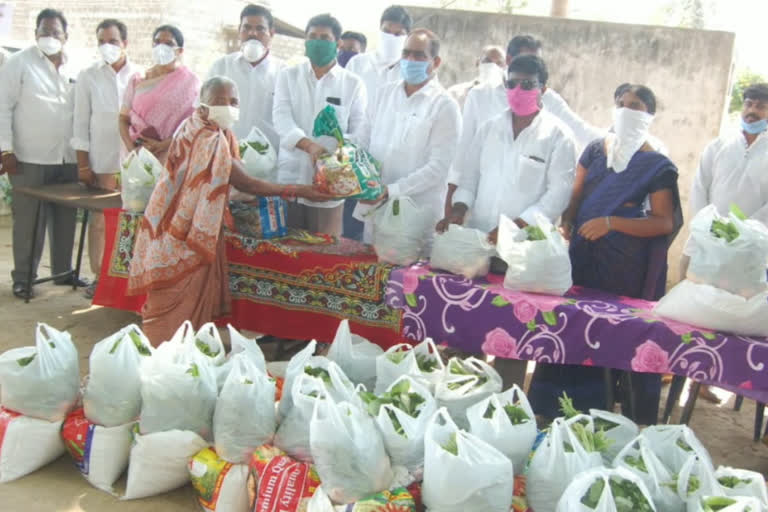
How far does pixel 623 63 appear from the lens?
7715 mm

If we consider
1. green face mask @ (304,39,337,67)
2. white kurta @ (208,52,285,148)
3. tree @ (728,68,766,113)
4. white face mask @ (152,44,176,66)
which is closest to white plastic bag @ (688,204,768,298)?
green face mask @ (304,39,337,67)

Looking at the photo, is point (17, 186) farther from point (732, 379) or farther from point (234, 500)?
point (732, 379)

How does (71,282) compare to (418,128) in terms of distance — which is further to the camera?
(71,282)

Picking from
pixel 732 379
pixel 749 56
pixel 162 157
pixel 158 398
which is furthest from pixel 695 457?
pixel 749 56

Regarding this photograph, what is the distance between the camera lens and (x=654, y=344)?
3289 millimetres

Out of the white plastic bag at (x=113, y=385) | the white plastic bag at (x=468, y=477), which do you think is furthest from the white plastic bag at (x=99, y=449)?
the white plastic bag at (x=468, y=477)

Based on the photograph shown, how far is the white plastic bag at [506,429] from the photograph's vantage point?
2.73 metres

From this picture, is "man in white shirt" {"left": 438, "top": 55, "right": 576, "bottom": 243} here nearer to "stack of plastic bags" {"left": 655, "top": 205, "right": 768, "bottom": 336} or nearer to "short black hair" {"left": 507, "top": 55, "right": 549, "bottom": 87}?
"short black hair" {"left": 507, "top": 55, "right": 549, "bottom": 87}

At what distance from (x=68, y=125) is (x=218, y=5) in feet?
31.2

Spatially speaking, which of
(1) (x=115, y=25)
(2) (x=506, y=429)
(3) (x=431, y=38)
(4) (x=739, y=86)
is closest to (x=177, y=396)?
(2) (x=506, y=429)

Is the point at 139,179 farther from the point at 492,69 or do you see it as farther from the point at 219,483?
the point at 492,69

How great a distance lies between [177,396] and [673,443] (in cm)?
198

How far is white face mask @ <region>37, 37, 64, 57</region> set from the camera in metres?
5.71

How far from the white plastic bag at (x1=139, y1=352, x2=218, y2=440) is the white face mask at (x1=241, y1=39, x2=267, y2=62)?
9.09ft
